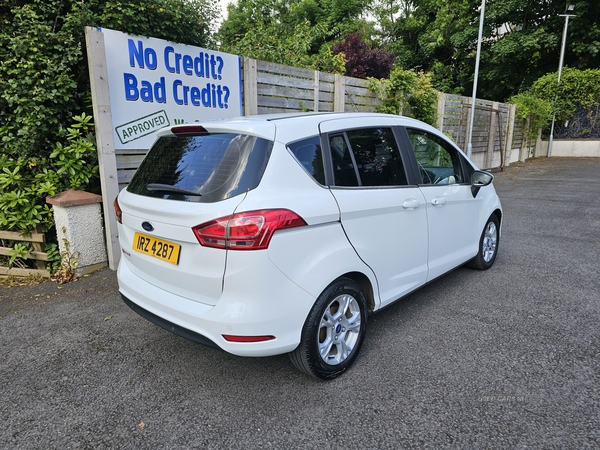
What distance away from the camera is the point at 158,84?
473 centimetres

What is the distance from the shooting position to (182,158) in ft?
8.54

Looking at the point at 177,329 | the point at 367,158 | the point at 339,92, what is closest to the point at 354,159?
the point at 367,158

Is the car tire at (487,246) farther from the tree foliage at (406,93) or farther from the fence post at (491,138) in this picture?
the fence post at (491,138)

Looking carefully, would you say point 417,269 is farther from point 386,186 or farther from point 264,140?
point 264,140

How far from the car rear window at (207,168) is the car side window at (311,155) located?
198 mm

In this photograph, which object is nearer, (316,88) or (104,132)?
(104,132)

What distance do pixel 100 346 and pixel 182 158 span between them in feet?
5.50

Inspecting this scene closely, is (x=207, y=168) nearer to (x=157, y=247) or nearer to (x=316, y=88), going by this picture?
(x=157, y=247)

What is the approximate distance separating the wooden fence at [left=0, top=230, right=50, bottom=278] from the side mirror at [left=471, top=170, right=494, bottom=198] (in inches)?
184

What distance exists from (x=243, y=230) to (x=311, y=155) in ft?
2.42

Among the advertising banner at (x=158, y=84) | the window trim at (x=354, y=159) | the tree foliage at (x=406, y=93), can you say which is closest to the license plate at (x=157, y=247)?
the window trim at (x=354, y=159)

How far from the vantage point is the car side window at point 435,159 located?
3.52m

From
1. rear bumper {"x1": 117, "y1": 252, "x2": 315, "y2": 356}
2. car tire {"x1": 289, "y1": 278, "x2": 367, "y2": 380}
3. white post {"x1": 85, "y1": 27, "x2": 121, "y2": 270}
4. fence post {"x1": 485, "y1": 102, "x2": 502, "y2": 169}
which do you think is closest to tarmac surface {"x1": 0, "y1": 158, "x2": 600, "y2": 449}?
car tire {"x1": 289, "y1": 278, "x2": 367, "y2": 380}

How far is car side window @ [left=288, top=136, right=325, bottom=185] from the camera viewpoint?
2.47 m
